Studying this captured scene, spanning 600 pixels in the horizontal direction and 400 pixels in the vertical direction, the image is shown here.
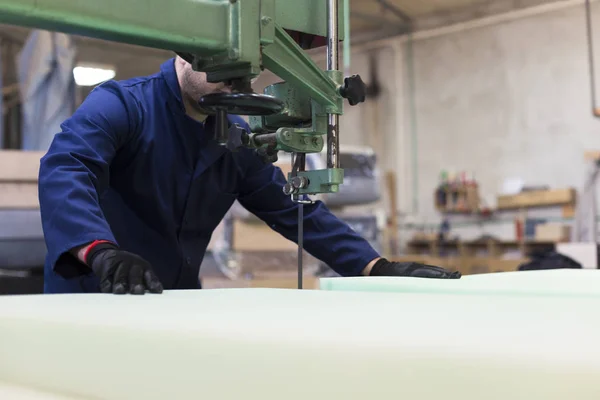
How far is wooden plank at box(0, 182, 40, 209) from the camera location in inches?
71.2

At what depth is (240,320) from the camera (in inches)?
22.2

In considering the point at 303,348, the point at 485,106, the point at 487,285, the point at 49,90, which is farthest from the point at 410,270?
the point at 485,106

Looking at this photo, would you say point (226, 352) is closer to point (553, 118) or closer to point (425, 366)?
point (425, 366)

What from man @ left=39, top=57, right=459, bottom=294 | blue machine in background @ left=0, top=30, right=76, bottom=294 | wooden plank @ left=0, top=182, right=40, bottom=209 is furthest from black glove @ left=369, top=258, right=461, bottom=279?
blue machine in background @ left=0, top=30, right=76, bottom=294

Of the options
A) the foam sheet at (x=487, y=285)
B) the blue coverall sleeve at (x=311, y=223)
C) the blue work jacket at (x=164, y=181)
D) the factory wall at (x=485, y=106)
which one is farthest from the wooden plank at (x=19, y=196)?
the factory wall at (x=485, y=106)

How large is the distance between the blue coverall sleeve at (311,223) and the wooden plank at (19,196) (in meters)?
0.67

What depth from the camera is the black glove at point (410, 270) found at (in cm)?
114

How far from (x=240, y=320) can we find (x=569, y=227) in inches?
226

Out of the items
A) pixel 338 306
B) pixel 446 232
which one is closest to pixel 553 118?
pixel 446 232

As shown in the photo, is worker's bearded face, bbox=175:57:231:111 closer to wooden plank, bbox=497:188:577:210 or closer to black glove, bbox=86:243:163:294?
black glove, bbox=86:243:163:294

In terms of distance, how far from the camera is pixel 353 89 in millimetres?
1010

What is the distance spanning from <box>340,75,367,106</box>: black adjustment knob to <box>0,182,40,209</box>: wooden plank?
1127mm

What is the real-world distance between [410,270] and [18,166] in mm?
1212

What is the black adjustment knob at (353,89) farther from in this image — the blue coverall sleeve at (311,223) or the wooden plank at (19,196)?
the wooden plank at (19,196)
